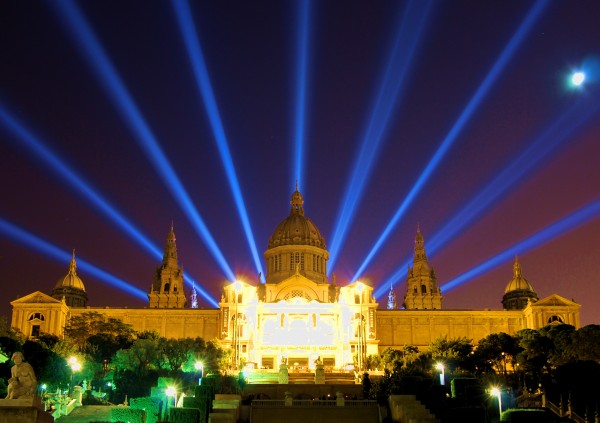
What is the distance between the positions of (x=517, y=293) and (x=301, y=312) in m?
37.5

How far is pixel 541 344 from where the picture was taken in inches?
3241

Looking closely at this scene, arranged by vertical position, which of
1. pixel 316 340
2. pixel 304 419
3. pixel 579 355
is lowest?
pixel 304 419

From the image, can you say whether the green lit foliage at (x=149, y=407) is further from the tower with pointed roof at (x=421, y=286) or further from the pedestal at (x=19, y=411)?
the tower with pointed roof at (x=421, y=286)

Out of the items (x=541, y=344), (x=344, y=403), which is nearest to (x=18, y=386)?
(x=344, y=403)

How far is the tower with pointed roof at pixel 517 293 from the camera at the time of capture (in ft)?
442

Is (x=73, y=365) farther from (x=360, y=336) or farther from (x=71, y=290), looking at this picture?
(x=71, y=290)

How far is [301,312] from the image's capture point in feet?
385

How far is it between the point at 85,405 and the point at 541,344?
42.6m

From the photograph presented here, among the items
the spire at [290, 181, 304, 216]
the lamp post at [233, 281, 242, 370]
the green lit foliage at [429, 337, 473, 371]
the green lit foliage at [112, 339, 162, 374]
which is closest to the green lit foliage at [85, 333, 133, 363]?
the green lit foliage at [112, 339, 162, 374]

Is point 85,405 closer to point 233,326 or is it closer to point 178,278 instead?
point 233,326

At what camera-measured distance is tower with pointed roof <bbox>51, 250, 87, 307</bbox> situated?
13200 cm

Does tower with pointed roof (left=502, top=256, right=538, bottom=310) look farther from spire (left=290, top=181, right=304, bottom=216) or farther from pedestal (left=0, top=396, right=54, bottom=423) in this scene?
pedestal (left=0, top=396, right=54, bottom=423)

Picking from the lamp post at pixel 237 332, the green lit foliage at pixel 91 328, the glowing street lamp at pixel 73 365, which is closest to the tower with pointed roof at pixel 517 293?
the lamp post at pixel 237 332

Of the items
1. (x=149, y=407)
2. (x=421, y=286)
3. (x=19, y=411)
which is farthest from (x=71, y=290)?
(x=19, y=411)
